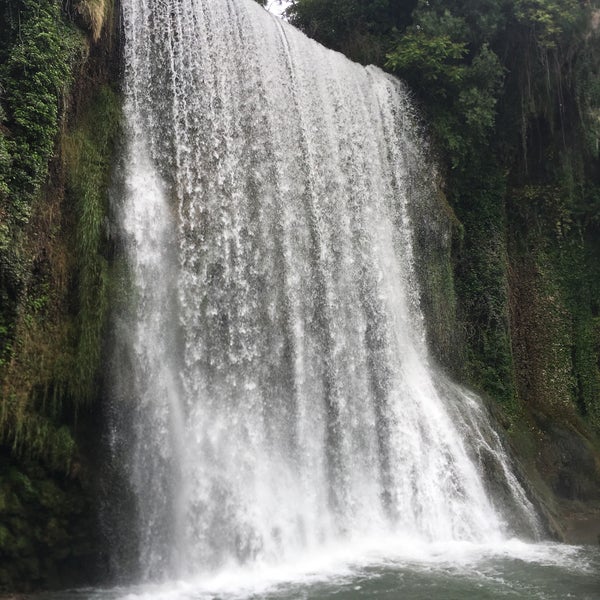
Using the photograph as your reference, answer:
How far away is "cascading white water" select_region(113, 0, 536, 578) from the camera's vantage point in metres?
9.23

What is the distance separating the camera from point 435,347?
13.0m

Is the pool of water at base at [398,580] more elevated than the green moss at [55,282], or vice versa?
the green moss at [55,282]

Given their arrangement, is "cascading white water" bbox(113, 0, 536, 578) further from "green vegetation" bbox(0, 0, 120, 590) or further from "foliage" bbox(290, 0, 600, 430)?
"foliage" bbox(290, 0, 600, 430)

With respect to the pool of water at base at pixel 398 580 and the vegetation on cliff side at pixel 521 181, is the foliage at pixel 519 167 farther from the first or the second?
the pool of water at base at pixel 398 580

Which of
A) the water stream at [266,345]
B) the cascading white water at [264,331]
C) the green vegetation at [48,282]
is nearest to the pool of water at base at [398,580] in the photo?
the water stream at [266,345]

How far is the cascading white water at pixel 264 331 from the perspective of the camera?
9.23 meters

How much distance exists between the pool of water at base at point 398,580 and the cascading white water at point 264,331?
1.69 feet

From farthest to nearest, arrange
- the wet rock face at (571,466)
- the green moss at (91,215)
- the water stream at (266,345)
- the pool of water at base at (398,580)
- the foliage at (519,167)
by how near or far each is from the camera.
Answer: the foliage at (519,167) < the wet rock face at (571,466) < the water stream at (266,345) < the green moss at (91,215) < the pool of water at base at (398,580)

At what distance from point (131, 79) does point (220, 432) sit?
5.55 meters

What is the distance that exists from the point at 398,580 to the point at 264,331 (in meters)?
4.12

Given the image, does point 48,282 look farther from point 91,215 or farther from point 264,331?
point 264,331

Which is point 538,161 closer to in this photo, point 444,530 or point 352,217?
point 352,217

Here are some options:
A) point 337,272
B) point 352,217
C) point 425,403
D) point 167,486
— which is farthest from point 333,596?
point 352,217

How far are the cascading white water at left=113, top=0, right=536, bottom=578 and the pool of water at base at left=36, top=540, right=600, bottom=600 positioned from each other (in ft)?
1.69
